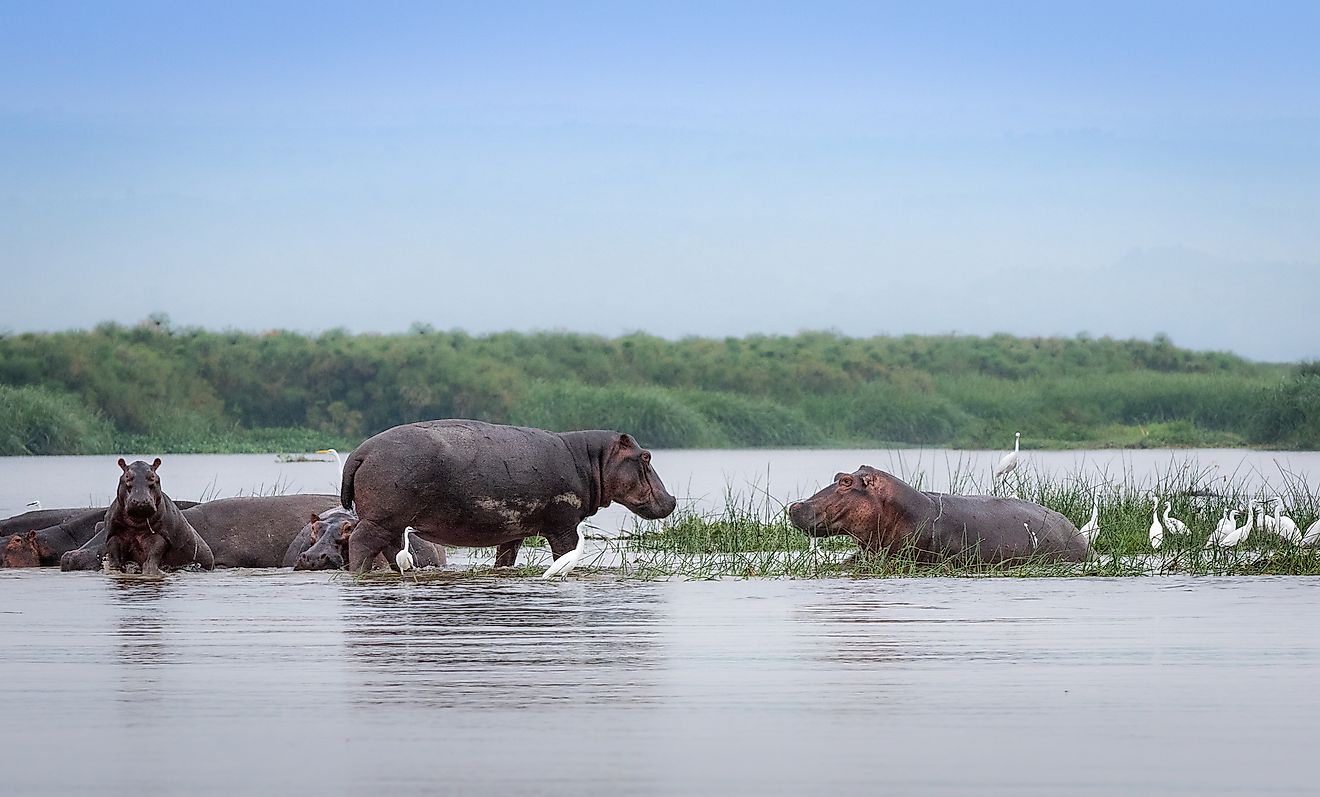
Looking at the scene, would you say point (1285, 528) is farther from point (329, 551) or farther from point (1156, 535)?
point (329, 551)

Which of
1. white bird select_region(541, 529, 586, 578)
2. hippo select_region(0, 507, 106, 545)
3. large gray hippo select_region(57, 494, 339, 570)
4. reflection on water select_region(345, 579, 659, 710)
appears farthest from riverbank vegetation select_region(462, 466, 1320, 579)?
hippo select_region(0, 507, 106, 545)

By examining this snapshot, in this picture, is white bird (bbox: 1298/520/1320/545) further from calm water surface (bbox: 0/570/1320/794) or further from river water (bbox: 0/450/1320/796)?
calm water surface (bbox: 0/570/1320/794)

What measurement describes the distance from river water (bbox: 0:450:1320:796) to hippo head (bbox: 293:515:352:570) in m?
1.59

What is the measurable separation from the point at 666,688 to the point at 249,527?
7.85m

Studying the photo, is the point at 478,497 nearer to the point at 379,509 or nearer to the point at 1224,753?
the point at 379,509

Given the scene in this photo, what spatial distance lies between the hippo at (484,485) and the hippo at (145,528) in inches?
49.4

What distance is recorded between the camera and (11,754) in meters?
5.38

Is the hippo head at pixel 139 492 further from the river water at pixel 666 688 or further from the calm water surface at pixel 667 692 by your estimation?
the calm water surface at pixel 667 692

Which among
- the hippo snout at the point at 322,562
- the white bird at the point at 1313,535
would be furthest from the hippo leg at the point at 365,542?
the white bird at the point at 1313,535

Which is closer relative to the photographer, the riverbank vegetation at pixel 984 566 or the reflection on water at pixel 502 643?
the reflection on water at pixel 502 643

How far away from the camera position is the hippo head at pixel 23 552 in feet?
44.1

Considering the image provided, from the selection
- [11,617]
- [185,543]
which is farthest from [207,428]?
[11,617]

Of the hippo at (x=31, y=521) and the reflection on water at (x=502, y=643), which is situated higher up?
the hippo at (x=31, y=521)

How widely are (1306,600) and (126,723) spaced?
21.0 ft
